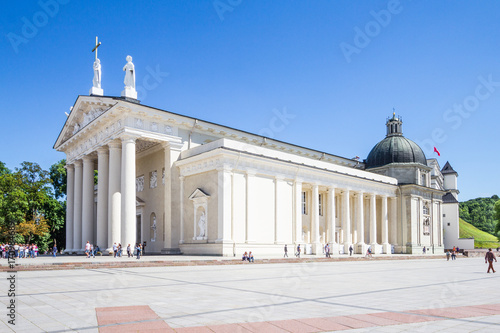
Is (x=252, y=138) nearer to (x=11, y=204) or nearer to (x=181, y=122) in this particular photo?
(x=181, y=122)

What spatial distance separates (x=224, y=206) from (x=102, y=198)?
12.2 metres

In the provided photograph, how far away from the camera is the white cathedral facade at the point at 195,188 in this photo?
35.5m

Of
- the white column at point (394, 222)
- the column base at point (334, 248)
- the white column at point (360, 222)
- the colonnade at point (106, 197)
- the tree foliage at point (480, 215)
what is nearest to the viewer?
the colonnade at point (106, 197)

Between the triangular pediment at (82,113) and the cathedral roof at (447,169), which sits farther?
the cathedral roof at (447,169)

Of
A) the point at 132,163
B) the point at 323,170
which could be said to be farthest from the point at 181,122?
the point at 323,170

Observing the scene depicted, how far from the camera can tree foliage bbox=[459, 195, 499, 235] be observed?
130 meters

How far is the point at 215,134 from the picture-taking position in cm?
4247

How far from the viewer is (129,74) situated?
3894cm

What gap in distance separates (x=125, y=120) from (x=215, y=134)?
31.0 ft

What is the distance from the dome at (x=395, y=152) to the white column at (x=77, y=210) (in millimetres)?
38670

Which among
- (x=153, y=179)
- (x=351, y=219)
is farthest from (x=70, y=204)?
(x=351, y=219)

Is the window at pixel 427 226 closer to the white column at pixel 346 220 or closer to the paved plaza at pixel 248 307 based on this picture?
the white column at pixel 346 220

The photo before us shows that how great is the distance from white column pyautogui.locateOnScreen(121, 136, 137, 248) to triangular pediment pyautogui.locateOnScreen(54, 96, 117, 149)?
15.1ft

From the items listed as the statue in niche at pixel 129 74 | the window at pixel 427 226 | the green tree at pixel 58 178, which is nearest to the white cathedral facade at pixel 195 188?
the statue in niche at pixel 129 74
